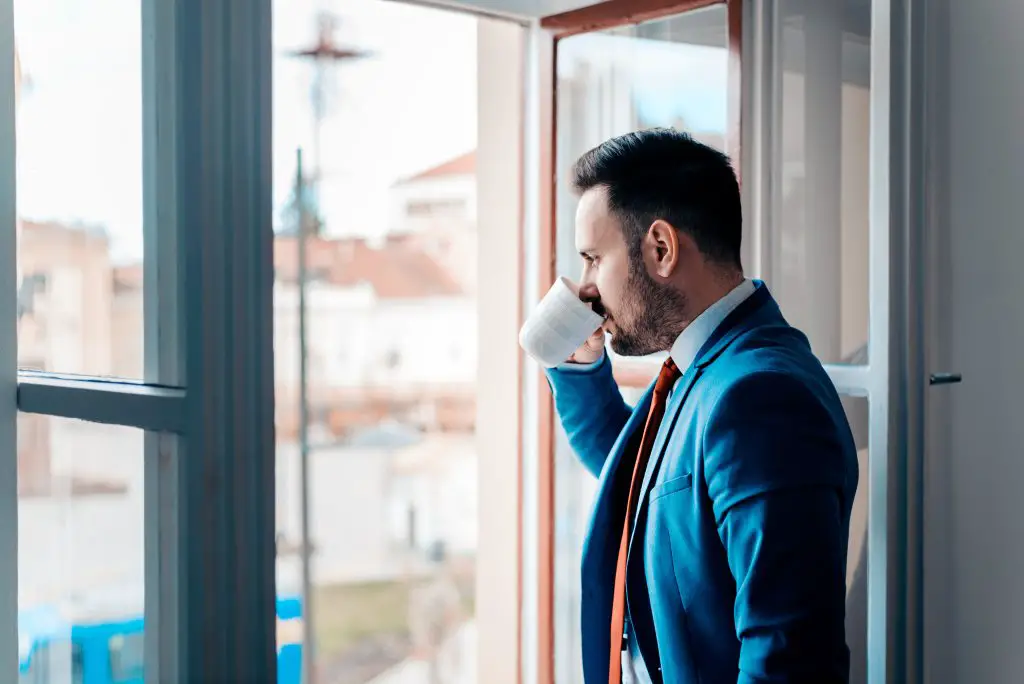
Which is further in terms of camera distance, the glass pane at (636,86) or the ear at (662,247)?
the glass pane at (636,86)

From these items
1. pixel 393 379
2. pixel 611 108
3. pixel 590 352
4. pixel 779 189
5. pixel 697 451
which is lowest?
pixel 393 379

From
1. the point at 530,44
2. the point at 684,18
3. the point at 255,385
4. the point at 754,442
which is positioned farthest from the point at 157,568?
the point at 530,44

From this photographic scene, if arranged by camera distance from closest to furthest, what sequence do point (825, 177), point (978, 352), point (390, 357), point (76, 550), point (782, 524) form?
point (76, 550), point (782, 524), point (978, 352), point (825, 177), point (390, 357)

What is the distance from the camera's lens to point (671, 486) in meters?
1.20

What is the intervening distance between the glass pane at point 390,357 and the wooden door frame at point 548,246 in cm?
419

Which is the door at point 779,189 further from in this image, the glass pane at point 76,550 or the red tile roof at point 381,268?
the red tile roof at point 381,268

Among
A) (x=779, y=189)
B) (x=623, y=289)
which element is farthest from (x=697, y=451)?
(x=779, y=189)

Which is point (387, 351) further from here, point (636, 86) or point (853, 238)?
point (853, 238)

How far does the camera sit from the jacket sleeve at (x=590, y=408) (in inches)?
61.9

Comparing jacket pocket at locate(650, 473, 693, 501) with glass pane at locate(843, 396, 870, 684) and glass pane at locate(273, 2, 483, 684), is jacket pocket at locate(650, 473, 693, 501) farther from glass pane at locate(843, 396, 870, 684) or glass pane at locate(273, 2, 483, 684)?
glass pane at locate(273, 2, 483, 684)

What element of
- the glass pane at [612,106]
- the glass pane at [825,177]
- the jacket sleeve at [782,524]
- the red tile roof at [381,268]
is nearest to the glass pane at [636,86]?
the glass pane at [612,106]

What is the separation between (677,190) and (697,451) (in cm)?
40

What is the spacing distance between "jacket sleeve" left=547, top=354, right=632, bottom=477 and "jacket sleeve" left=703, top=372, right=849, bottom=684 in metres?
0.47

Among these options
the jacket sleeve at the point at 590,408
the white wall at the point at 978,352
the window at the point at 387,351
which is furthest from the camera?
the window at the point at 387,351
